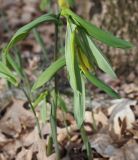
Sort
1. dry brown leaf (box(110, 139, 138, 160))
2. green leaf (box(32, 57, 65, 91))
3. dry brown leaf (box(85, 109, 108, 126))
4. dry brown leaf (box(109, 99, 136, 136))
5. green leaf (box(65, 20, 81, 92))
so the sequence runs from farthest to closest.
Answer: dry brown leaf (box(85, 109, 108, 126)) < dry brown leaf (box(109, 99, 136, 136)) < dry brown leaf (box(110, 139, 138, 160)) < green leaf (box(32, 57, 65, 91)) < green leaf (box(65, 20, 81, 92))

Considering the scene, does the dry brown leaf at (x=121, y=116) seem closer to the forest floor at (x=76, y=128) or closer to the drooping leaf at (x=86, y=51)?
the forest floor at (x=76, y=128)

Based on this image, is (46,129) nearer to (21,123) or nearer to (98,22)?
(21,123)

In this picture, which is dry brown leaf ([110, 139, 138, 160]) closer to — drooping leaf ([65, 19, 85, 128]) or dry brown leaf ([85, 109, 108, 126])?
dry brown leaf ([85, 109, 108, 126])

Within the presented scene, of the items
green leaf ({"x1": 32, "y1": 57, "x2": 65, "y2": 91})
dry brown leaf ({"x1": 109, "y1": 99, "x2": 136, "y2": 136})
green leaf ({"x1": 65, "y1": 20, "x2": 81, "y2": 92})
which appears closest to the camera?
green leaf ({"x1": 65, "y1": 20, "x2": 81, "y2": 92})

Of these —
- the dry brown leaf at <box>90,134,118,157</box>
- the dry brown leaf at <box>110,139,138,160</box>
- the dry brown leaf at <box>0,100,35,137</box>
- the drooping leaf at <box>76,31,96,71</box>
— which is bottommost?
the dry brown leaf at <box>110,139,138,160</box>

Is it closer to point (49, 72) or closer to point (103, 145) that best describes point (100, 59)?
point (49, 72)

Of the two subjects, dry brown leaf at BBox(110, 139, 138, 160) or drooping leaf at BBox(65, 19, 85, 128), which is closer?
drooping leaf at BBox(65, 19, 85, 128)

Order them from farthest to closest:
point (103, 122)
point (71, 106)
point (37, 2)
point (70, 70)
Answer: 1. point (37, 2)
2. point (71, 106)
3. point (103, 122)
4. point (70, 70)

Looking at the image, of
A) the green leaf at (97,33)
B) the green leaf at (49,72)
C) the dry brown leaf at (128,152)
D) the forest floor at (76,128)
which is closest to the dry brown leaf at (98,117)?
the forest floor at (76,128)

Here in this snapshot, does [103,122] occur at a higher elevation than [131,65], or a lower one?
lower

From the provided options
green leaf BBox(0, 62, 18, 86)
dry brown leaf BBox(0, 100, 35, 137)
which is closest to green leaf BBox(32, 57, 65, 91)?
green leaf BBox(0, 62, 18, 86)

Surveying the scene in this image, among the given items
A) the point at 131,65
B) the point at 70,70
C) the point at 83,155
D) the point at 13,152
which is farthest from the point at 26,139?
the point at 131,65
